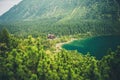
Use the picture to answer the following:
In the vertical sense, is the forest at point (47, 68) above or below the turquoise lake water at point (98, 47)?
above

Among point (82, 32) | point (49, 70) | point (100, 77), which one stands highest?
point (49, 70)

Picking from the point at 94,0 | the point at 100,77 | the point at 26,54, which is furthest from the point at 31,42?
the point at 94,0

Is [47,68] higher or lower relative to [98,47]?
higher

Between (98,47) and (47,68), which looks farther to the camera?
(98,47)

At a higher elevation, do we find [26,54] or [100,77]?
[26,54]

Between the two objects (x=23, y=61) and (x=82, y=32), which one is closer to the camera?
(x=23, y=61)

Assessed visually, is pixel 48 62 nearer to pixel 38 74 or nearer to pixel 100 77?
pixel 38 74

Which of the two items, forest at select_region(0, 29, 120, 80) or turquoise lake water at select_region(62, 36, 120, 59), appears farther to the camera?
turquoise lake water at select_region(62, 36, 120, 59)

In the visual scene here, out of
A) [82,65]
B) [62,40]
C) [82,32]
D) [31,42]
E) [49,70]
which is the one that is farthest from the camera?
[82,32]

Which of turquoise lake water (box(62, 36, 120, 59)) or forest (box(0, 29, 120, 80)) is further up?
forest (box(0, 29, 120, 80))

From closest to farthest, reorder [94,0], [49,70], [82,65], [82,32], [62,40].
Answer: [49,70] < [82,65] < [62,40] < [82,32] < [94,0]

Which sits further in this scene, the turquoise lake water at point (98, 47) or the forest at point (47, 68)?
the turquoise lake water at point (98, 47)
